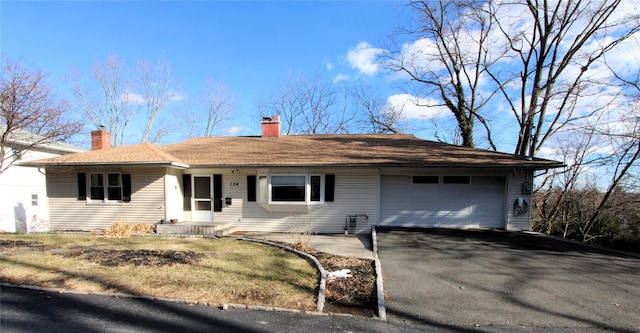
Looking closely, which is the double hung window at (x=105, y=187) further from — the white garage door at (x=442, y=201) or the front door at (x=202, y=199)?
the white garage door at (x=442, y=201)

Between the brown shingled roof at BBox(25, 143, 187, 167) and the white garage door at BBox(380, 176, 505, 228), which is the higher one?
the brown shingled roof at BBox(25, 143, 187, 167)

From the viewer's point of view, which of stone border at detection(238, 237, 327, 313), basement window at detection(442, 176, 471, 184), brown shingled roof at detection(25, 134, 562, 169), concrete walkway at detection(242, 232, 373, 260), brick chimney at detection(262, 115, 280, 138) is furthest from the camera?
brick chimney at detection(262, 115, 280, 138)

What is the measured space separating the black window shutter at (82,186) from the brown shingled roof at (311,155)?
2.25 ft

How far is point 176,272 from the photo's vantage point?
17.9ft

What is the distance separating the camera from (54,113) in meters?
15.5

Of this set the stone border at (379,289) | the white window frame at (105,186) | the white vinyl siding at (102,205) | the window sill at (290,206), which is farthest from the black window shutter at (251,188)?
the stone border at (379,289)

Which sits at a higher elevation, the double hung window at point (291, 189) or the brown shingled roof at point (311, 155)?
the brown shingled roof at point (311, 155)

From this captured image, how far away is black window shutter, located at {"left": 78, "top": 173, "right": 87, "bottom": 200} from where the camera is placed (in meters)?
11.3

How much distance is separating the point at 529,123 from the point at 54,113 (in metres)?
25.8

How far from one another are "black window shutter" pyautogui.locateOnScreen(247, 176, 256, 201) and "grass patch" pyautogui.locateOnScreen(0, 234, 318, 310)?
10.7ft

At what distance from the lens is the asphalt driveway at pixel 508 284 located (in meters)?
3.92

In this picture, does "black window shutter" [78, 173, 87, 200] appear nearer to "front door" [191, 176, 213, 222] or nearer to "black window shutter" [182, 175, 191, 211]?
"black window shutter" [182, 175, 191, 211]

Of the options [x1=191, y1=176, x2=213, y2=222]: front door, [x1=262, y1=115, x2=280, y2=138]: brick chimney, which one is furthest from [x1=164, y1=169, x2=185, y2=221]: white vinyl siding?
[x1=262, y1=115, x2=280, y2=138]: brick chimney

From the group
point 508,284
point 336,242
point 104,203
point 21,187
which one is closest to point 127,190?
point 104,203
